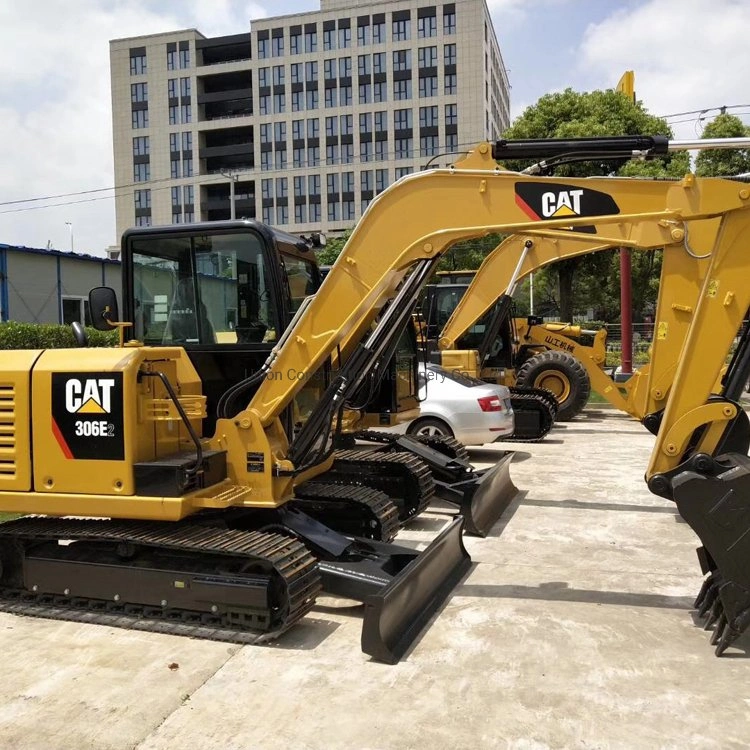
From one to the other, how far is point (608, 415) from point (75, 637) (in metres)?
14.4

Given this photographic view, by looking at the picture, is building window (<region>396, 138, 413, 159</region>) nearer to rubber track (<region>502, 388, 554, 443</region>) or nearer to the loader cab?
rubber track (<region>502, 388, 554, 443</region>)

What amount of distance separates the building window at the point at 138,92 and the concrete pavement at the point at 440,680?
8448 cm

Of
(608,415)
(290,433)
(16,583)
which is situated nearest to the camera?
(16,583)

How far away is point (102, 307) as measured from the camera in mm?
5609

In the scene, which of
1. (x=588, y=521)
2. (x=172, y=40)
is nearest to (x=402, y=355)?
(x=588, y=521)

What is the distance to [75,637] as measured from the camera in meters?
4.96

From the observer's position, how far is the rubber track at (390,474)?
7.56 metres

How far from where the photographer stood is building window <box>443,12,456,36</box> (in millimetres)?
72812

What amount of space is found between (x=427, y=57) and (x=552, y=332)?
6491 centimetres

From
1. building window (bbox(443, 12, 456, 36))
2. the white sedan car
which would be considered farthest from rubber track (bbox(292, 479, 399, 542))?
building window (bbox(443, 12, 456, 36))

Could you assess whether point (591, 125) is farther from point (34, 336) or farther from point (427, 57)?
point (427, 57)

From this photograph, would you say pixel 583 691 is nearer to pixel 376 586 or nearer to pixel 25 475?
pixel 376 586

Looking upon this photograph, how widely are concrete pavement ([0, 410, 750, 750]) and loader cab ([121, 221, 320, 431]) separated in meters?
1.91

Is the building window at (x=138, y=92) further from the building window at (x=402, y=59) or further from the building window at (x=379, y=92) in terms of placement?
the building window at (x=402, y=59)
